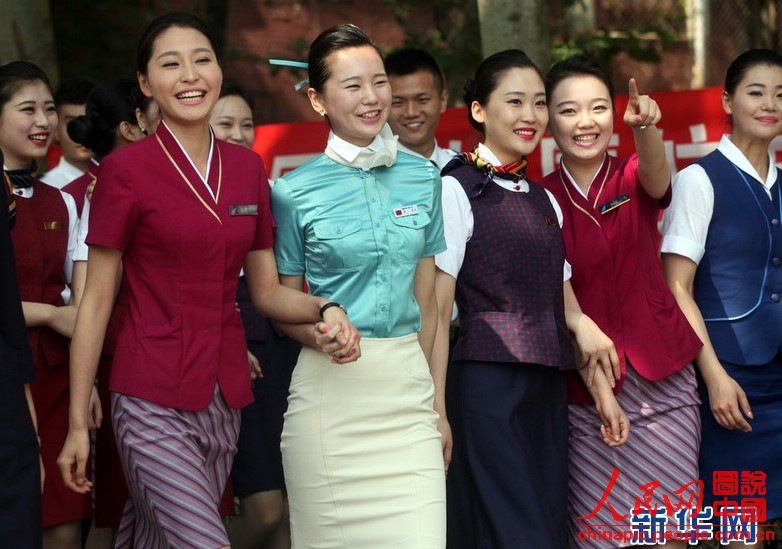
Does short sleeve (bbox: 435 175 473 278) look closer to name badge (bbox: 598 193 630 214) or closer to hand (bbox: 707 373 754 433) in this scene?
name badge (bbox: 598 193 630 214)

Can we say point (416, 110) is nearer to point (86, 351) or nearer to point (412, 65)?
point (412, 65)

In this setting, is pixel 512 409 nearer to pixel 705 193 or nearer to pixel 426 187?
pixel 426 187

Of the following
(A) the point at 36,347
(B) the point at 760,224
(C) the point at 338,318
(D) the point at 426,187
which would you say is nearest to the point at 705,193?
(B) the point at 760,224

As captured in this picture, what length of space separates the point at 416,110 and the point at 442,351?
1.87 m

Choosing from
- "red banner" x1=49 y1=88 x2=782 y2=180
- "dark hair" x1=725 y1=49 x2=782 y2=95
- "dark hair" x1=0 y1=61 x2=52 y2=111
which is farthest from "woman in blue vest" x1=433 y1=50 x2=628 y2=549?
"red banner" x1=49 y1=88 x2=782 y2=180

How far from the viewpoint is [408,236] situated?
392cm

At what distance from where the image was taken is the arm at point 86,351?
3.66 m

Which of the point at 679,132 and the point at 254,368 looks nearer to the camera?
the point at 254,368

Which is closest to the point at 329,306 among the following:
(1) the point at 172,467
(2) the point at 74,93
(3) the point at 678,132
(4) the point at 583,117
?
(1) the point at 172,467

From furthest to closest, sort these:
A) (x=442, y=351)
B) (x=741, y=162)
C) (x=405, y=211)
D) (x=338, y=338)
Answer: (x=741, y=162), (x=442, y=351), (x=405, y=211), (x=338, y=338)

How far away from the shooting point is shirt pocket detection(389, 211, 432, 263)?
154 inches

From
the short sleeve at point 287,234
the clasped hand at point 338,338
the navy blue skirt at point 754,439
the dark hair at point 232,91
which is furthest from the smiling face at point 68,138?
the navy blue skirt at point 754,439

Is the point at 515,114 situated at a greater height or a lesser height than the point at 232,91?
lesser

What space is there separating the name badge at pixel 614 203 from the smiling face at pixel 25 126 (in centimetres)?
218
